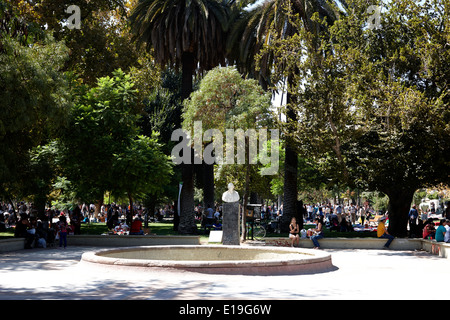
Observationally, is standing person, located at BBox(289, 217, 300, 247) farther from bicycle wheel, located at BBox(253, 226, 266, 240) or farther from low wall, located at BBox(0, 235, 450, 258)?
bicycle wheel, located at BBox(253, 226, 266, 240)

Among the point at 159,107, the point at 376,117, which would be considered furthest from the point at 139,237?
the point at 159,107

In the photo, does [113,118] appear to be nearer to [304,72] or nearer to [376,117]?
[304,72]

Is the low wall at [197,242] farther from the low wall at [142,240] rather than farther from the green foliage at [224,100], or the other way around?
the green foliage at [224,100]

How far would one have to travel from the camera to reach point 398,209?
2506 cm

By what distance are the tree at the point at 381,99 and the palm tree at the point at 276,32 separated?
2225 millimetres

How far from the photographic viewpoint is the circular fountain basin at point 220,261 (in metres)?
11.8

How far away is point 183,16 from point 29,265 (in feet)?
55.2

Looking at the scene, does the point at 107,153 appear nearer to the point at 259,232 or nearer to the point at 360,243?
the point at 259,232

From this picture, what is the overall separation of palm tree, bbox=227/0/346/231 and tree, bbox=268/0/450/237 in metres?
2.23

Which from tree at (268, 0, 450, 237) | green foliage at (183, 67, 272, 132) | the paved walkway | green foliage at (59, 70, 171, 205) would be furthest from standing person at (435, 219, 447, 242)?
green foliage at (59, 70, 171, 205)

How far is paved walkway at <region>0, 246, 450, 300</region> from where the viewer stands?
9219mm

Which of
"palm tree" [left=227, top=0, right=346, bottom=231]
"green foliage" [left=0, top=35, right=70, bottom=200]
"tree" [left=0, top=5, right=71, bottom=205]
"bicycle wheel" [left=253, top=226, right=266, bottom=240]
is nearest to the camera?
"tree" [left=0, top=5, right=71, bottom=205]

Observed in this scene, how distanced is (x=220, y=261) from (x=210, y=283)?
116 cm

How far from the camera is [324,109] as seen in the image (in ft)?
70.1
